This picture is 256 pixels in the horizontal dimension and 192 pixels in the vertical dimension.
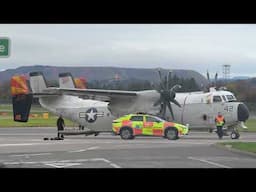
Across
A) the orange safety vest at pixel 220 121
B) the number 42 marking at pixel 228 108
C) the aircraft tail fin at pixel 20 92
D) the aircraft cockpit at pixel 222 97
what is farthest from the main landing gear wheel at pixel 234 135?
the aircraft tail fin at pixel 20 92

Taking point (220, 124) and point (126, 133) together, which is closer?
point (126, 133)

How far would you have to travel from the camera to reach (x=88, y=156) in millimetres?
18469

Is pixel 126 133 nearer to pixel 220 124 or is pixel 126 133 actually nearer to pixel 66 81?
pixel 220 124

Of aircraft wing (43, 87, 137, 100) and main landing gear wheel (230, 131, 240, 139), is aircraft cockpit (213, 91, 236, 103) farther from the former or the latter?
aircraft wing (43, 87, 137, 100)

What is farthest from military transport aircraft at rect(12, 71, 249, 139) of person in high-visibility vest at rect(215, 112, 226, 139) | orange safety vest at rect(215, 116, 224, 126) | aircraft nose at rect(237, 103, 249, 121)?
orange safety vest at rect(215, 116, 224, 126)

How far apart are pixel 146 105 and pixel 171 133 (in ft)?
17.1

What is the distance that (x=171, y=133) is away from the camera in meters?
29.4

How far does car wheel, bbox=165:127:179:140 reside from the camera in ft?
95.9

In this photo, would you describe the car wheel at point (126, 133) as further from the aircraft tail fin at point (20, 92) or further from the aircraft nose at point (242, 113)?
the aircraft nose at point (242, 113)

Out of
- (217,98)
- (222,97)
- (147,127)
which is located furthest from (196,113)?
(147,127)

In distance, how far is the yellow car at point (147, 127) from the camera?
96.3ft
